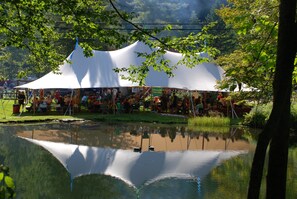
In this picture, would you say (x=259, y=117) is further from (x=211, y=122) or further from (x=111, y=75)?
(x=111, y=75)

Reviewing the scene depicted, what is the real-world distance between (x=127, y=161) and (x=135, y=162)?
24cm

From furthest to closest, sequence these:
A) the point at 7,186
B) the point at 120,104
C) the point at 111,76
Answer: the point at 120,104 → the point at 111,76 → the point at 7,186

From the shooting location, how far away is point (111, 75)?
69.4ft

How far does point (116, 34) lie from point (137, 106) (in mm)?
17180

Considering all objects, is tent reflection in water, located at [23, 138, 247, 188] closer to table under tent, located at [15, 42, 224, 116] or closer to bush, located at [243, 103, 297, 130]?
bush, located at [243, 103, 297, 130]

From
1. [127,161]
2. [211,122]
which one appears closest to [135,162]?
[127,161]


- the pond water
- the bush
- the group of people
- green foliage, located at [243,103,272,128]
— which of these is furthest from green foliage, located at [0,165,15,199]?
the group of people

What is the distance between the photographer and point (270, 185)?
12.4 ft

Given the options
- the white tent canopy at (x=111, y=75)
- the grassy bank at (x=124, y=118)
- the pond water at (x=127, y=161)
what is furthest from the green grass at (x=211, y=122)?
the white tent canopy at (x=111, y=75)

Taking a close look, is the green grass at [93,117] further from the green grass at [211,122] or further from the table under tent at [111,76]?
the table under tent at [111,76]

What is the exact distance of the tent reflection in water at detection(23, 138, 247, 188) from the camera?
9.00 meters

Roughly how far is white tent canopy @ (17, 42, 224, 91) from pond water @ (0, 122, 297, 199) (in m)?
4.19

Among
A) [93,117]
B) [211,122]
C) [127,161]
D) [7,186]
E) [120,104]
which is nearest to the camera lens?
[7,186]

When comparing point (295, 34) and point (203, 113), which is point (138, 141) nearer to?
point (203, 113)
